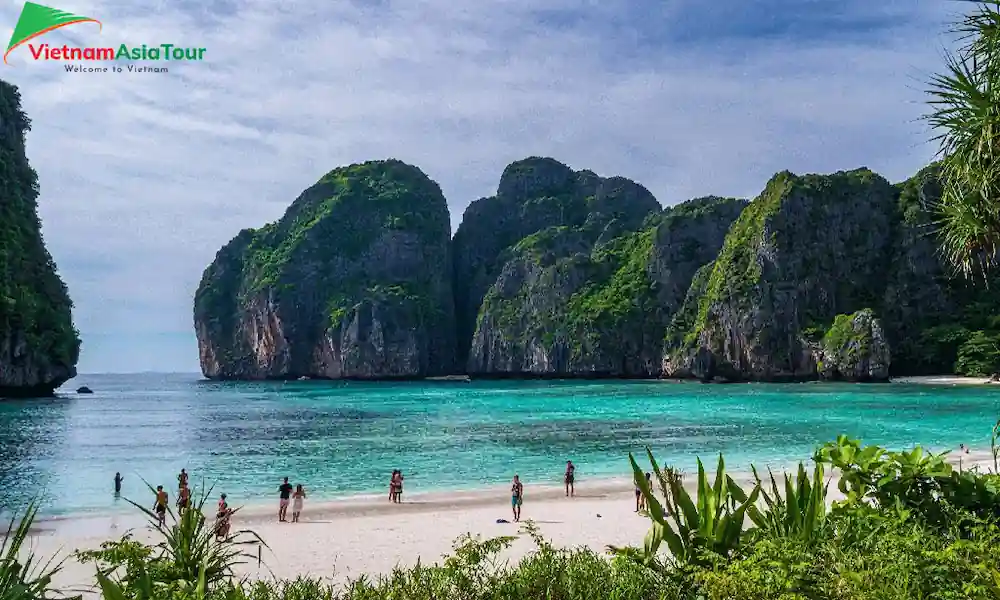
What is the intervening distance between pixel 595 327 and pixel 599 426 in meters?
78.9

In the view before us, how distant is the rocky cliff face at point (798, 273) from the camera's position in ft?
303

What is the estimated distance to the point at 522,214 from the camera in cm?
16025

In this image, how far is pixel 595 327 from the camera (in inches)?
4631

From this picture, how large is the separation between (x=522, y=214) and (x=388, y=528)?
147 m

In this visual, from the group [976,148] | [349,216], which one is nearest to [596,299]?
[349,216]

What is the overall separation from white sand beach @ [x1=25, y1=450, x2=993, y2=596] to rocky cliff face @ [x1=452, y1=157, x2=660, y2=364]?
131720 mm

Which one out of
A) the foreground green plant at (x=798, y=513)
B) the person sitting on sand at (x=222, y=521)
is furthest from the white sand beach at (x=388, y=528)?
the foreground green plant at (x=798, y=513)

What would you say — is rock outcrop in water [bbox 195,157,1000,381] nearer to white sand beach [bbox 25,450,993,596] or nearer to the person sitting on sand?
white sand beach [bbox 25,450,993,596]

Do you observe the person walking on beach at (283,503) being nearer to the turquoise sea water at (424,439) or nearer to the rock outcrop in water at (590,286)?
the turquoise sea water at (424,439)

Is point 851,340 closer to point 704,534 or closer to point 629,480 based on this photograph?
point 629,480

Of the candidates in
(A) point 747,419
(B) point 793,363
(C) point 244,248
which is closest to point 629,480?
(A) point 747,419

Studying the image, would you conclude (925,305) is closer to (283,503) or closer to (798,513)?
(283,503)

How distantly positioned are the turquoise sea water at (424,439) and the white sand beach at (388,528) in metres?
2.72

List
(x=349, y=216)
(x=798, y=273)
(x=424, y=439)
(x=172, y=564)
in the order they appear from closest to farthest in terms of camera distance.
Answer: (x=172, y=564) → (x=424, y=439) → (x=798, y=273) → (x=349, y=216)
